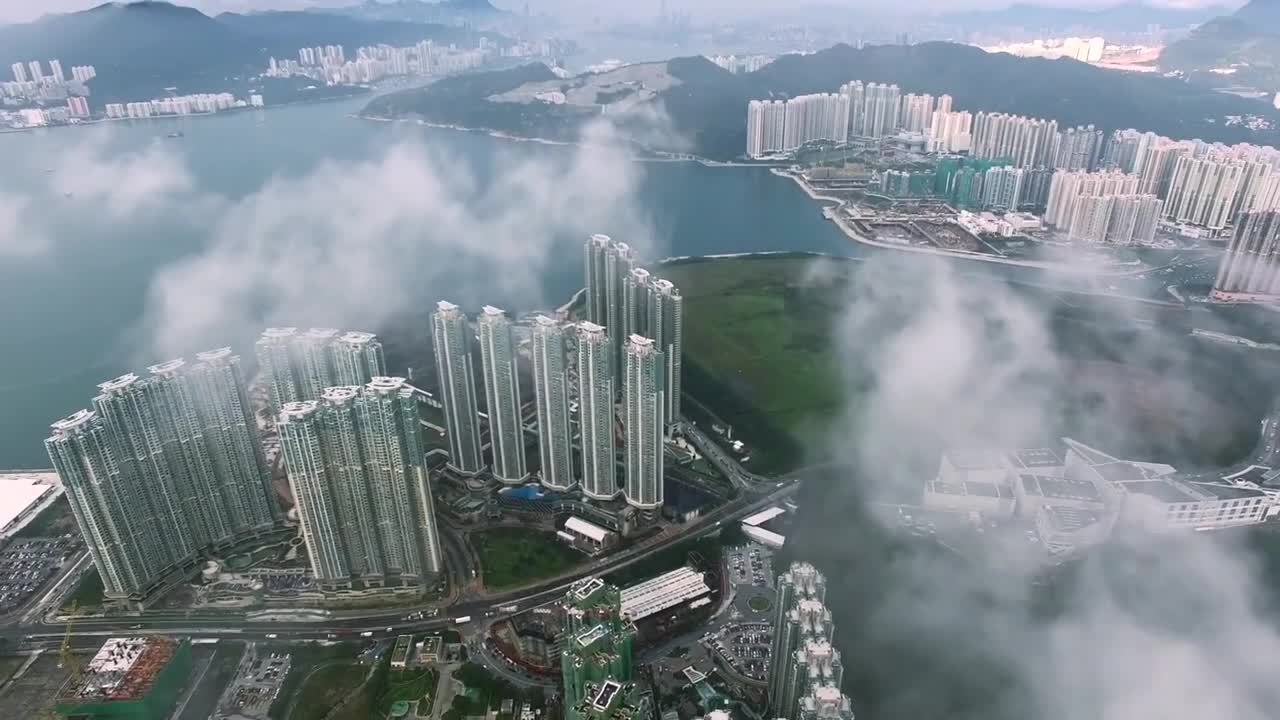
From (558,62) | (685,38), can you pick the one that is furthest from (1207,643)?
(685,38)

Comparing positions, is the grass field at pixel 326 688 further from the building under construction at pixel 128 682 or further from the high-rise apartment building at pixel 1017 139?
the high-rise apartment building at pixel 1017 139

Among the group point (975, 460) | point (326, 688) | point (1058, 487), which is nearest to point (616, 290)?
point (975, 460)

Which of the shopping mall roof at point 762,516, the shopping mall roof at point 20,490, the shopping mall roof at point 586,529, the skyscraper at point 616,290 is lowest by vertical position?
the shopping mall roof at point 762,516

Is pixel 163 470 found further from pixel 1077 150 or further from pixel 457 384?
pixel 1077 150

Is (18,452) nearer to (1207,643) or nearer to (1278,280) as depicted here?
(1207,643)

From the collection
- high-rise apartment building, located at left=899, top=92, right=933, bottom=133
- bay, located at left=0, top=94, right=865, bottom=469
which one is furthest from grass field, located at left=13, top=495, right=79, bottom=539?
high-rise apartment building, located at left=899, top=92, right=933, bottom=133

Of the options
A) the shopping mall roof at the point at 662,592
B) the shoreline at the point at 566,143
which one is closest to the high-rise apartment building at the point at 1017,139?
the shoreline at the point at 566,143
